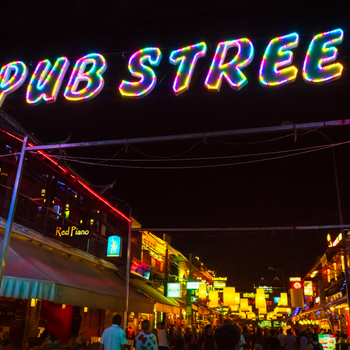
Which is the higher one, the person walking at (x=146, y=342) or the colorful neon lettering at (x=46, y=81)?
the colorful neon lettering at (x=46, y=81)

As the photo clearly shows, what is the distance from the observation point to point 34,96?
14992 mm

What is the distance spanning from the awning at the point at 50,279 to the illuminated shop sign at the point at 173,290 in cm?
1333

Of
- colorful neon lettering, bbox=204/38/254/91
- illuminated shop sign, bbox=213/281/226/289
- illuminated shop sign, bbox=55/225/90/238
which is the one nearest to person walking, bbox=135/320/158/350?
illuminated shop sign, bbox=55/225/90/238

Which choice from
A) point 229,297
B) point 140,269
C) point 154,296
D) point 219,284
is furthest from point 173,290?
point 219,284

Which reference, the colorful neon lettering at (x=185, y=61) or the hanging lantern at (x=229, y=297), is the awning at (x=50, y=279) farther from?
the hanging lantern at (x=229, y=297)

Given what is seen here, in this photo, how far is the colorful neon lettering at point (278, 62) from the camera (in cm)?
1338

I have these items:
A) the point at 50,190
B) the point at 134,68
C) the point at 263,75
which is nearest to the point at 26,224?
the point at 50,190

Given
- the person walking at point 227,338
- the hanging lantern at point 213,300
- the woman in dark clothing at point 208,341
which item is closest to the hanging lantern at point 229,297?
the hanging lantern at point 213,300

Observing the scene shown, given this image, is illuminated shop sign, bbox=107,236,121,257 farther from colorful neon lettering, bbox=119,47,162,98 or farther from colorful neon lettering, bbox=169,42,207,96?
colorful neon lettering, bbox=169,42,207,96

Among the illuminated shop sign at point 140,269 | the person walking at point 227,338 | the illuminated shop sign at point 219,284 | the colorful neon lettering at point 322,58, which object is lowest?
the person walking at point 227,338

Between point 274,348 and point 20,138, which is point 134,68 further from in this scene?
point 274,348

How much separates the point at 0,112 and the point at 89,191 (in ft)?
21.8

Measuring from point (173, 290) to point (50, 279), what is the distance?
69.2ft

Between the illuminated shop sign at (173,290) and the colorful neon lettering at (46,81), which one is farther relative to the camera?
the illuminated shop sign at (173,290)
